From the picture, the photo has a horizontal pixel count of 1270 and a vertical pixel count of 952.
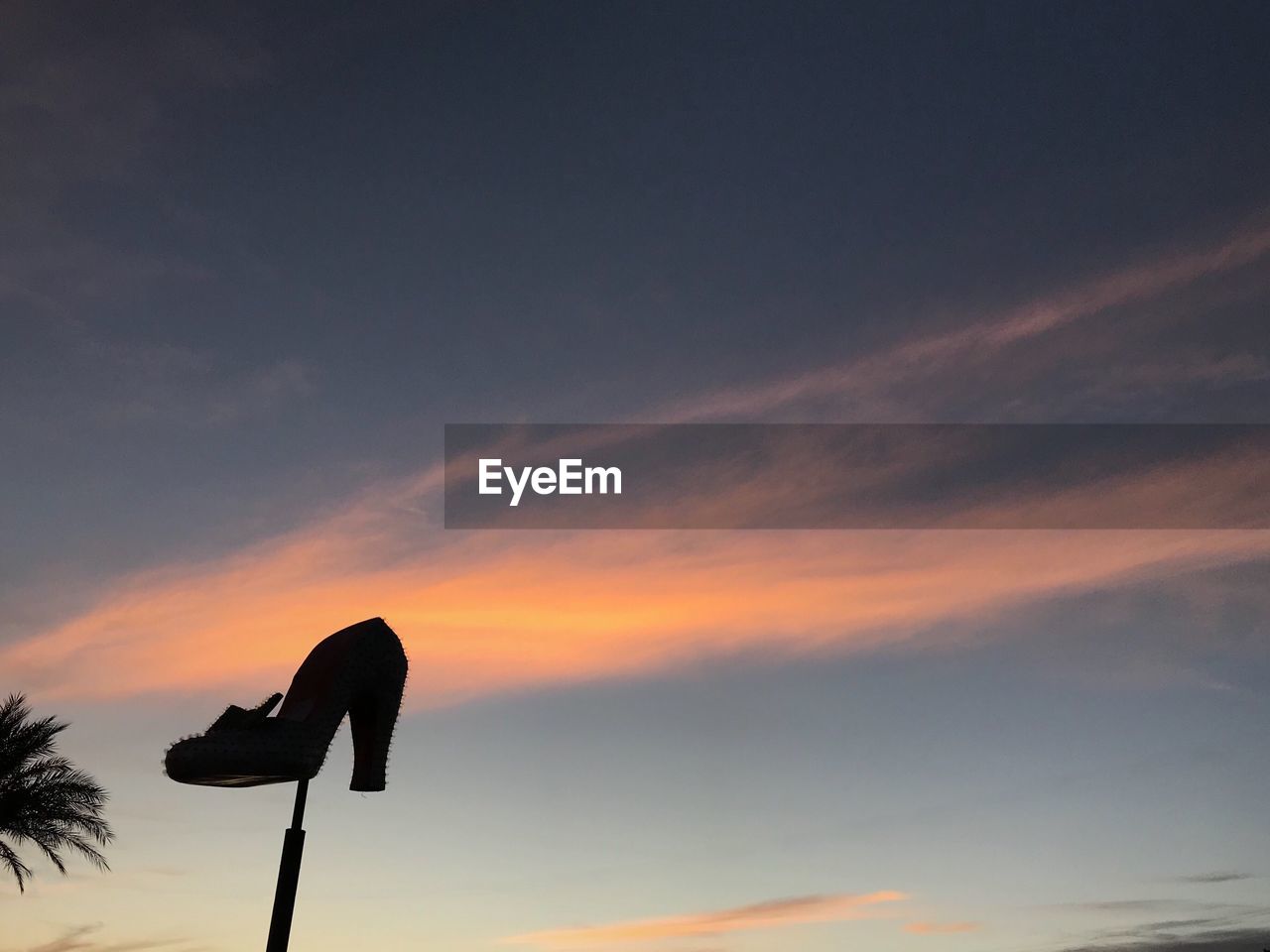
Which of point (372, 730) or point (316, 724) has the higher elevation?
point (372, 730)

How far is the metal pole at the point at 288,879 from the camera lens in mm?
19766

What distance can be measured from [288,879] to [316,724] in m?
2.63

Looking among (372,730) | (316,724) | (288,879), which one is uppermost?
(372,730)

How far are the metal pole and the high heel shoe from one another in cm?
73

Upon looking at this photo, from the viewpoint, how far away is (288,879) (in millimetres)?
20188

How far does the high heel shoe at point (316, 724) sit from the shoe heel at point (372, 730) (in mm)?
18

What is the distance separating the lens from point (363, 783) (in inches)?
851

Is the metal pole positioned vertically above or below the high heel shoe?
below

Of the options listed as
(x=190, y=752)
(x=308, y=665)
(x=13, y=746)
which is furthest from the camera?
(x=13, y=746)

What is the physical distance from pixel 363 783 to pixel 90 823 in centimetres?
2371

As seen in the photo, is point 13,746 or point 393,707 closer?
point 393,707

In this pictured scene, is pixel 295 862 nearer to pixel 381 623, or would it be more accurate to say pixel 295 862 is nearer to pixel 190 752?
pixel 190 752

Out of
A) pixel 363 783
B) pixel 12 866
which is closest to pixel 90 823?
pixel 12 866

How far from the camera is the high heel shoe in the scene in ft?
63.6
